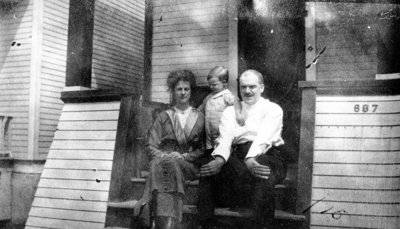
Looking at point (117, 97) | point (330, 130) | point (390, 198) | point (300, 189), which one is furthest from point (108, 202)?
point (390, 198)

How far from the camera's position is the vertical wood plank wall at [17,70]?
7.06 meters

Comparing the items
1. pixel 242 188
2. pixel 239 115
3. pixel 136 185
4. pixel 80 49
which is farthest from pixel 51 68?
pixel 242 188

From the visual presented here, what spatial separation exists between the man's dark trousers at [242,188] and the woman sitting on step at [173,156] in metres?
0.21

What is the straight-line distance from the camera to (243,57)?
5758mm

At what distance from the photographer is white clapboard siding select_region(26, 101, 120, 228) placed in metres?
3.98

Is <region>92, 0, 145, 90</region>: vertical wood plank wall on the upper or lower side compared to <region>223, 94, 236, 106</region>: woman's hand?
upper

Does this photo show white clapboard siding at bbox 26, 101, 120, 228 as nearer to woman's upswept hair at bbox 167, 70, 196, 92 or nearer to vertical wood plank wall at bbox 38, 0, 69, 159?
woman's upswept hair at bbox 167, 70, 196, 92

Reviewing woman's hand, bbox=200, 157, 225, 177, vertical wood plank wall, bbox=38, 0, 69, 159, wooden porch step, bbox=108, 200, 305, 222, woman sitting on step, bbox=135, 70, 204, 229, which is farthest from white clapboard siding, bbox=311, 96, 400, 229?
vertical wood plank wall, bbox=38, 0, 69, 159

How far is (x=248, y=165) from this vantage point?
294 cm

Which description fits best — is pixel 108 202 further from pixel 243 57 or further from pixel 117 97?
pixel 243 57

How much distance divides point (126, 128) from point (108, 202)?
2.45ft

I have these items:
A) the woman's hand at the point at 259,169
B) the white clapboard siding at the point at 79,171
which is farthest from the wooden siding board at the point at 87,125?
the woman's hand at the point at 259,169

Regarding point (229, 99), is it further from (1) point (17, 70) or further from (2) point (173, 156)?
(1) point (17, 70)

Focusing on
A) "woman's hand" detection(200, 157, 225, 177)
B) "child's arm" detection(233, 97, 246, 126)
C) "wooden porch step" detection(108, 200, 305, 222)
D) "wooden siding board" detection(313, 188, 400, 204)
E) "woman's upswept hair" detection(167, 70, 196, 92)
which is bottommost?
"wooden porch step" detection(108, 200, 305, 222)
